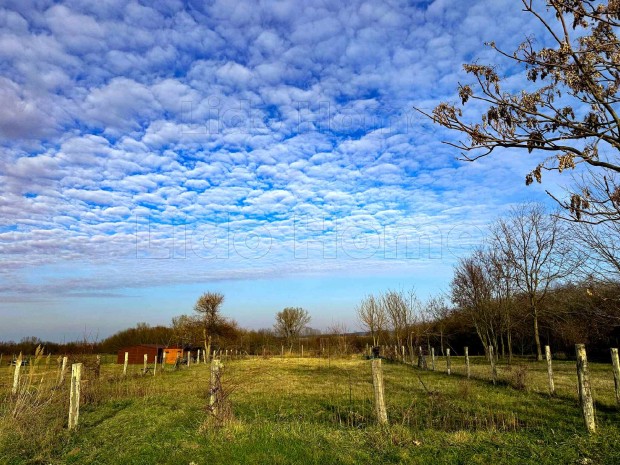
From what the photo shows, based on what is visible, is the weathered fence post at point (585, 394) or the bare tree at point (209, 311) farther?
the bare tree at point (209, 311)

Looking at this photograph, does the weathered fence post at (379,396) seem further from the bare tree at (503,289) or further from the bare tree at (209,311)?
the bare tree at (209,311)

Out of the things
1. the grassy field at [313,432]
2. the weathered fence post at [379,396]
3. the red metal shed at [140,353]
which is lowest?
the red metal shed at [140,353]

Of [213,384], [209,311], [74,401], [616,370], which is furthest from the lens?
[209,311]

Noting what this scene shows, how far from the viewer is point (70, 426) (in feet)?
28.7

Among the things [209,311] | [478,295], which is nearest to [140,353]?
[209,311]

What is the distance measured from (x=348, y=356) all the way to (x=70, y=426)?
31177 mm

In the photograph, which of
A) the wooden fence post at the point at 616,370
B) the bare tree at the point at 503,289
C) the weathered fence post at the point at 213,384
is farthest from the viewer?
the bare tree at the point at 503,289

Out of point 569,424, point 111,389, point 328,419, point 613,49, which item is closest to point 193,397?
point 111,389

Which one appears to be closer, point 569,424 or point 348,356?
point 569,424

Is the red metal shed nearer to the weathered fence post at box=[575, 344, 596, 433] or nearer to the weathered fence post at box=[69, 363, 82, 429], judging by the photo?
the weathered fence post at box=[69, 363, 82, 429]

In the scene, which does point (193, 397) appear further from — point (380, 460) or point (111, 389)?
point (380, 460)

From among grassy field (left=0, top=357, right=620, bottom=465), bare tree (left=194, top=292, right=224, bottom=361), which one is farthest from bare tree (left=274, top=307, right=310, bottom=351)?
grassy field (left=0, top=357, right=620, bottom=465)

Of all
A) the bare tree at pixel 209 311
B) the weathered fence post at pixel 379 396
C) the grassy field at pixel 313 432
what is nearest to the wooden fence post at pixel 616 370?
the grassy field at pixel 313 432

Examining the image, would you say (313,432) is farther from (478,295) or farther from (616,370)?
(478,295)
